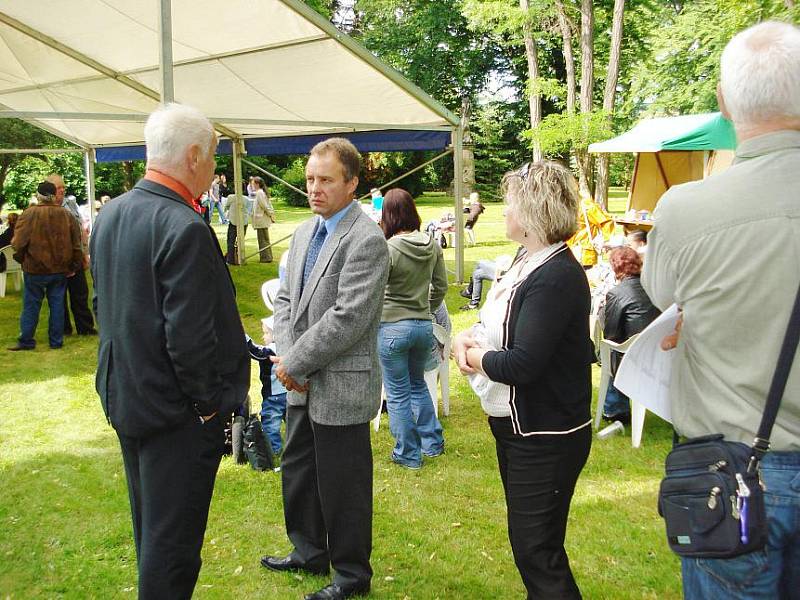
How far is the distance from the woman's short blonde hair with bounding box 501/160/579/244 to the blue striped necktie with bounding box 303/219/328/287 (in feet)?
2.76

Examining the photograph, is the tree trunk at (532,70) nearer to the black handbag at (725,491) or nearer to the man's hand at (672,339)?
the man's hand at (672,339)

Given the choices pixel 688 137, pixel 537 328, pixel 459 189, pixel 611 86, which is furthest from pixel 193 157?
pixel 611 86

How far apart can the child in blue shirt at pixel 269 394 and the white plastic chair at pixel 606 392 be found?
233cm

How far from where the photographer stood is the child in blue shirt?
4422mm

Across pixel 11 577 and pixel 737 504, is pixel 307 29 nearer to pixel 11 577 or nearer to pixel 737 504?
pixel 11 577

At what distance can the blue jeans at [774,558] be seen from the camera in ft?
4.73

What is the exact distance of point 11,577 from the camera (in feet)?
10.9

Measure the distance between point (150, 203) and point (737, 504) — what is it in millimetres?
1764

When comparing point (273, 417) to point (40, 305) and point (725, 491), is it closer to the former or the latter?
point (725, 491)

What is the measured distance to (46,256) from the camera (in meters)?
7.83

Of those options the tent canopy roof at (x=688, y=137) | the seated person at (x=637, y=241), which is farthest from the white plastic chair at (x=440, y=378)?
the tent canopy roof at (x=688, y=137)

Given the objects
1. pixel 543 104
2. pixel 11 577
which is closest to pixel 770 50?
pixel 11 577

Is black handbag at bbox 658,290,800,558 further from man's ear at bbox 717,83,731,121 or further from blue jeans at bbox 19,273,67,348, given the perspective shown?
blue jeans at bbox 19,273,67,348

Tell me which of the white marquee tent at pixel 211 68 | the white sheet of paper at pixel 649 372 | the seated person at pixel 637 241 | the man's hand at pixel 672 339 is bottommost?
the white sheet of paper at pixel 649 372
